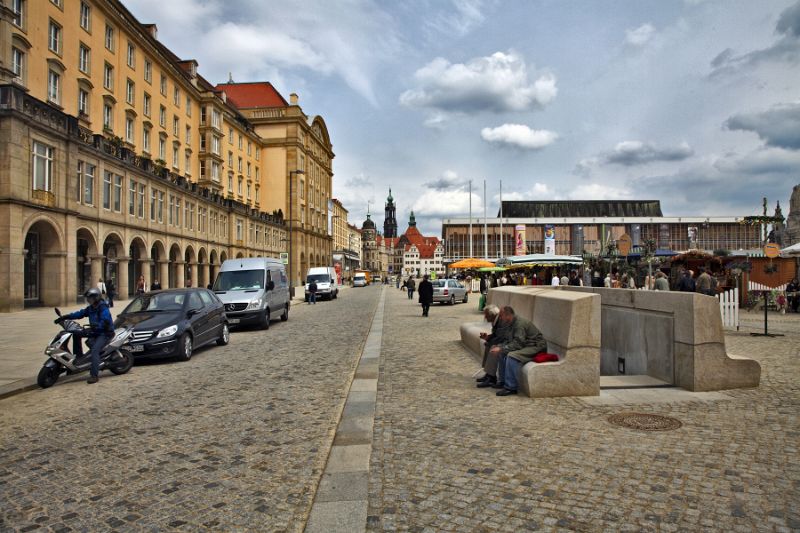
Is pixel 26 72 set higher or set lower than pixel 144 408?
higher

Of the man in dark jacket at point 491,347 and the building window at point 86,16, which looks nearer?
the man in dark jacket at point 491,347

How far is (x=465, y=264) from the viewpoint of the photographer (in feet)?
120

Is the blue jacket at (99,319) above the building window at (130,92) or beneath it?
beneath

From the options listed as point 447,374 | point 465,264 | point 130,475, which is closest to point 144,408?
point 130,475

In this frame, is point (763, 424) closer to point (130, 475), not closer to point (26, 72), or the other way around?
point (130, 475)

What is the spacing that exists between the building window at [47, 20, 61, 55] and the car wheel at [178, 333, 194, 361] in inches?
1137

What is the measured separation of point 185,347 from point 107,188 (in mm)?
24666

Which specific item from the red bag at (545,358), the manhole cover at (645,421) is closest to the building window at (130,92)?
the red bag at (545,358)

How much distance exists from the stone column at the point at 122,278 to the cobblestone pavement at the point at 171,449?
26047 mm

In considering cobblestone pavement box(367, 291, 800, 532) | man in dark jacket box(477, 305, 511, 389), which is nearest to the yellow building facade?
man in dark jacket box(477, 305, 511, 389)

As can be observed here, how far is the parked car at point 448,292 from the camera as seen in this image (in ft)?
111

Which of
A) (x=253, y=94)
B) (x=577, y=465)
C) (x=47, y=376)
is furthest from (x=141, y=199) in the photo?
(x=253, y=94)

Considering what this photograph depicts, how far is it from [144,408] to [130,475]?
2.93 metres

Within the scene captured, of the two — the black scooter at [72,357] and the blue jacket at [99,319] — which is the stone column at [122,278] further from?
the blue jacket at [99,319]
